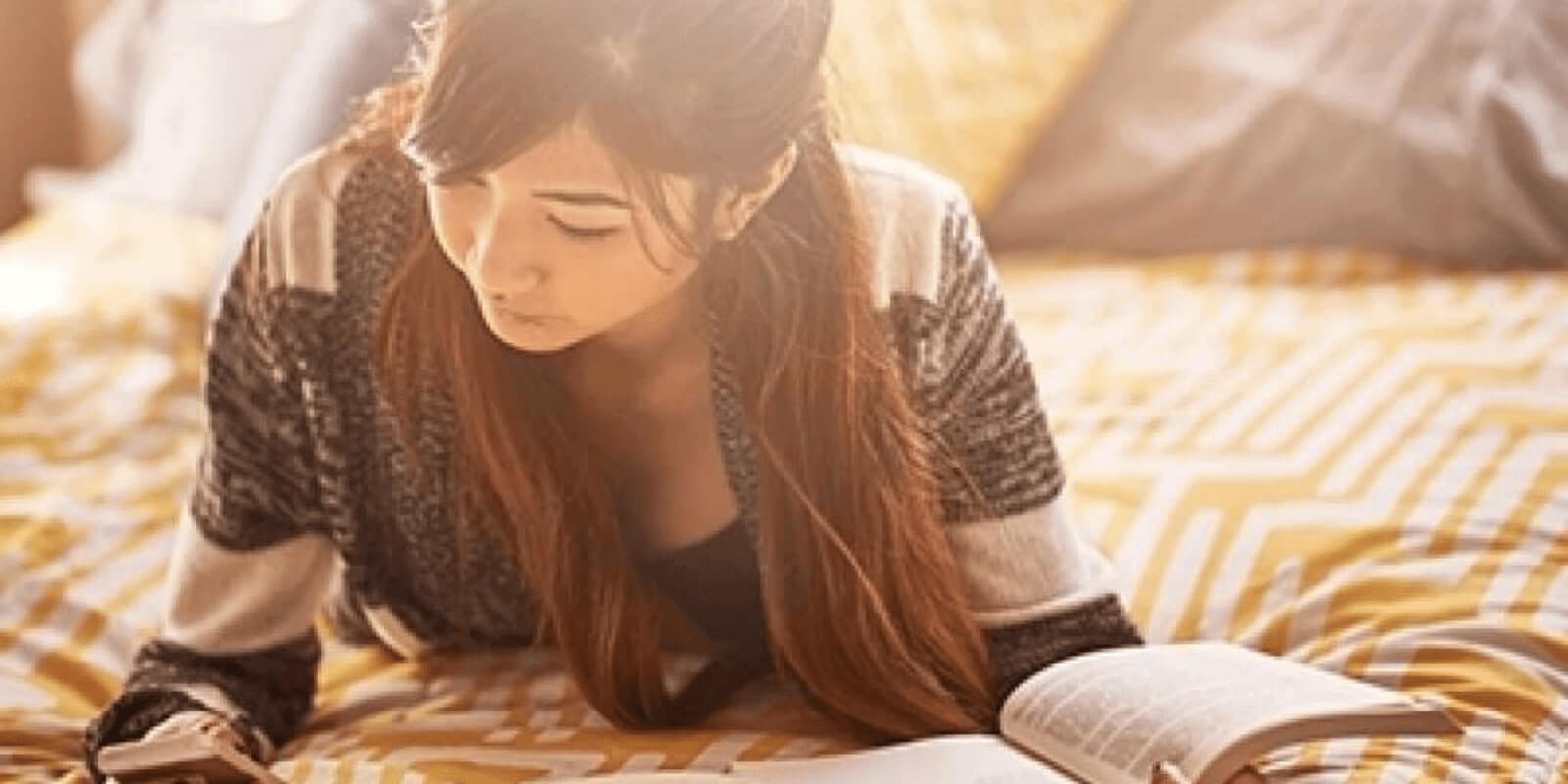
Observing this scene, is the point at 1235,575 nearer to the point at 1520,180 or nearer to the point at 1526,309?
the point at 1526,309

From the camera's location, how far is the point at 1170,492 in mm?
1420

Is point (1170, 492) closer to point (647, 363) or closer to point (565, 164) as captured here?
point (647, 363)

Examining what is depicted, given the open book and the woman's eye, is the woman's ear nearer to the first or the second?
the woman's eye

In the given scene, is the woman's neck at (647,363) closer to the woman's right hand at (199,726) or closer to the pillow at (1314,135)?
the woman's right hand at (199,726)

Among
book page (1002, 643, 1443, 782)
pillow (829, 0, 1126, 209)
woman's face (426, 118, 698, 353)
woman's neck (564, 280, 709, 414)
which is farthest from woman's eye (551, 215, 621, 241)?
pillow (829, 0, 1126, 209)

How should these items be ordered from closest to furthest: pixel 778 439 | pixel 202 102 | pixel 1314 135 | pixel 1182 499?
1. pixel 778 439
2. pixel 1182 499
3. pixel 1314 135
4. pixel 202 102

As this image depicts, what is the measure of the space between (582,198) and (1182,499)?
0.59 metres

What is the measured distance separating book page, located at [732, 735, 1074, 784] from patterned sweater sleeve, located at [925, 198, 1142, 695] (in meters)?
0.09

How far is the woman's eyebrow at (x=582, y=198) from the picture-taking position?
94 cm

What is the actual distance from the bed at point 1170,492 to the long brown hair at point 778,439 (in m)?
0.06

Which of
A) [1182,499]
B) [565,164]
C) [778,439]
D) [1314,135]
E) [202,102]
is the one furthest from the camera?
[202,102]

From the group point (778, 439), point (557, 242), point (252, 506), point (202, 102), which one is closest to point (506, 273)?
point (557, 242)

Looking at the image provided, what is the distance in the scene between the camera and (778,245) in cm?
106

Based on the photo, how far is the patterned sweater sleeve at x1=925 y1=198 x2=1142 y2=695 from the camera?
1.11m
